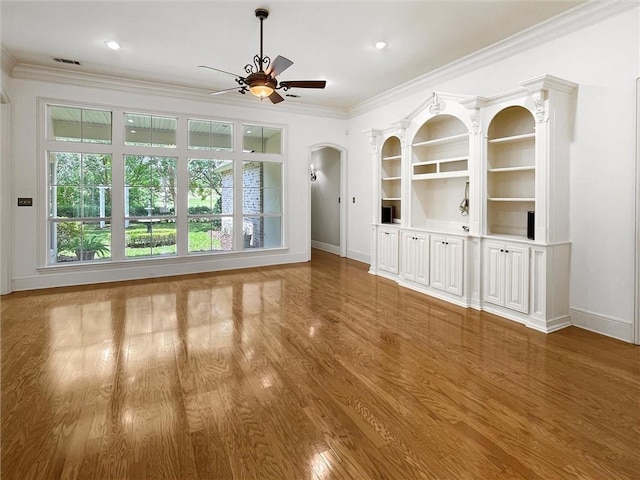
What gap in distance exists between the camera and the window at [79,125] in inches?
211

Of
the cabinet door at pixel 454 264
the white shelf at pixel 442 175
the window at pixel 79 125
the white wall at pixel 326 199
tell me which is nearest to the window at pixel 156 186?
the window at pixel 79 125

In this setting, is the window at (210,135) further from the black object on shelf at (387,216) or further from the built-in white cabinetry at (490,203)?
the black object on shelf at (387,216)

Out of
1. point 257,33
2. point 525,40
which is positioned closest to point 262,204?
point 257,33

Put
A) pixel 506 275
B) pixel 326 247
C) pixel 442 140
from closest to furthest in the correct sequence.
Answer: pixel 506 275 < pixel 442 140 < pixel 326 247

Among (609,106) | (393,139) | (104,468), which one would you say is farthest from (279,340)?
(393,139)

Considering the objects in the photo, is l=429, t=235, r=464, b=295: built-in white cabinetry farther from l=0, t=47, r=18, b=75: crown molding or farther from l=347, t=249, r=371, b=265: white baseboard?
l=0, t=47, r=18, b=75: crown molding

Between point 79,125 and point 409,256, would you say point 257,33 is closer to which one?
point 79,125

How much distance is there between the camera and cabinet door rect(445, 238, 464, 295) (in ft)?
14.7

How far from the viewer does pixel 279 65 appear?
3.47 meters

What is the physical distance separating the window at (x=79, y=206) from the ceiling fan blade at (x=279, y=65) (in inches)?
141

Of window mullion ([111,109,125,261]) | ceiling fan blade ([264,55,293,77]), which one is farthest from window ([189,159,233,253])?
ceiling fan blade ([264,55,293,77])

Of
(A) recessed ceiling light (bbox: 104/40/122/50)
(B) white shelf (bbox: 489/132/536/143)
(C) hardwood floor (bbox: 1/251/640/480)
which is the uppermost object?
(A) recessed ceiling light (bbox: 104/40/122/50)

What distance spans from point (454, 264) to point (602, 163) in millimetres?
1854

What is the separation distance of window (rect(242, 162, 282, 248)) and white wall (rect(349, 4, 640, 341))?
4.72 meters
